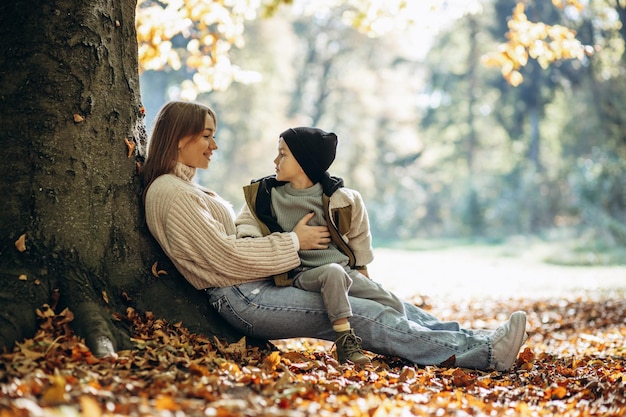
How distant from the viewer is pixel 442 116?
121 feet

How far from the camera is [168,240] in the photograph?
4.15 metres

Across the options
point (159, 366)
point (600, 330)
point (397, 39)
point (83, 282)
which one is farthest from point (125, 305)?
point (397, 39)

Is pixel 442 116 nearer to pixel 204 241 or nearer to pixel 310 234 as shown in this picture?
pixel 310 234

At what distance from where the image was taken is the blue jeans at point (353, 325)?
4266mm

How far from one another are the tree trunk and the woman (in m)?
0.17

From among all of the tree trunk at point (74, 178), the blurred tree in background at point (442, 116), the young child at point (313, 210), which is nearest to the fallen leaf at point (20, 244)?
the tree trunk at point (74, 178)

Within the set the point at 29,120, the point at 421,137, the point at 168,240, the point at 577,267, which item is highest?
the point at 421,137

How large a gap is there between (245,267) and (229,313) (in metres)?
0.31

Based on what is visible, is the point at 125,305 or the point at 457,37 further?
the point at 457,37

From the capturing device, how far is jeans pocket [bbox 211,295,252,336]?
427 centimetres

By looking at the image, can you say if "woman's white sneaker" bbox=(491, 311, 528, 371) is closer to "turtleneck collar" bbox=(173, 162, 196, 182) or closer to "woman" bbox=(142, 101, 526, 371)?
"woman" bbox=(142, 101, 526, 371)

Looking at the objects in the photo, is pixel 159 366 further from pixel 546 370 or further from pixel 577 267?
pixel 577 267

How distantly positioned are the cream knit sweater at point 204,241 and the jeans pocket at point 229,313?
11 centimetres

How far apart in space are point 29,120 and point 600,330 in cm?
598
